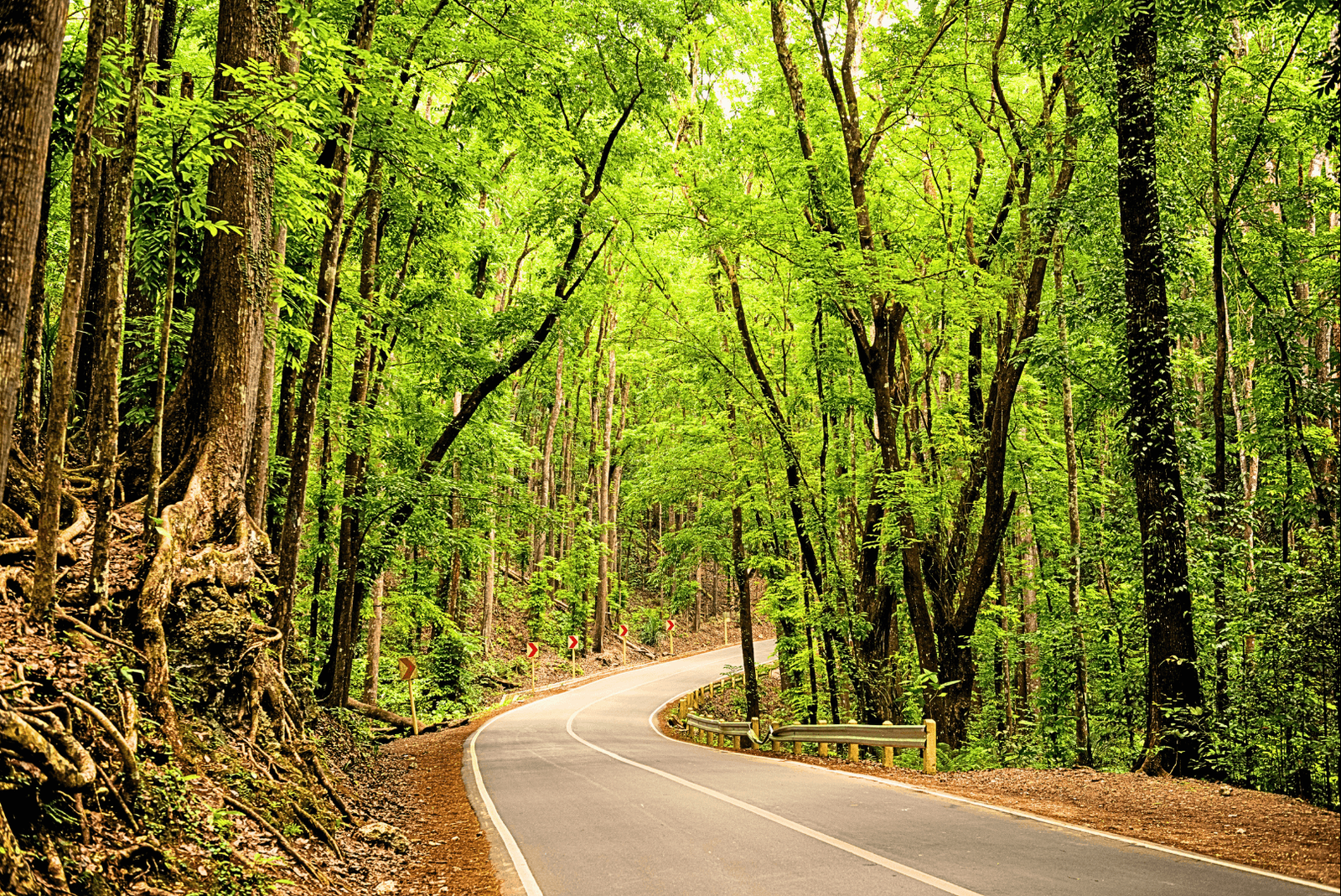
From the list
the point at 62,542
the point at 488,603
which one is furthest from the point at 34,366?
the point at 488,603

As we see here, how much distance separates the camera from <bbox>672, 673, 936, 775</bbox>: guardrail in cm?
1266

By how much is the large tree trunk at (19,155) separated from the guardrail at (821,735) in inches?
465

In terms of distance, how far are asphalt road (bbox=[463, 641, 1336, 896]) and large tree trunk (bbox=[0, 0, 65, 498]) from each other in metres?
5.43

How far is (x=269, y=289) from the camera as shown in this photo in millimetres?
9703

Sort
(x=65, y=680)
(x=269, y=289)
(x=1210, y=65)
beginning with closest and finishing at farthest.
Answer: (x=65, y=680)
(x=269, y=289)
(x=1210, y=65)

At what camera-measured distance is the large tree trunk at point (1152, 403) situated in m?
10.0

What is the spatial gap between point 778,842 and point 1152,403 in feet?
24.2

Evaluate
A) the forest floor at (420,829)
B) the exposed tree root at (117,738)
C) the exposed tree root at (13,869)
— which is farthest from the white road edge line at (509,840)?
the exposed tree root at (13,869)

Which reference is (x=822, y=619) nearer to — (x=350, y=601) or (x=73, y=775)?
(x=350, y=601)

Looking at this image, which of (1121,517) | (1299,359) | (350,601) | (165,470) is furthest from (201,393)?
(1299,359)

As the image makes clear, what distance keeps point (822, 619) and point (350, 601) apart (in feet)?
32.9

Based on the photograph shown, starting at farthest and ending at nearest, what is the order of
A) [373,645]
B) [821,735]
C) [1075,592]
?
[373,645] → [1075,592] → [821,735]

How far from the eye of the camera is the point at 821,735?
50.3ft

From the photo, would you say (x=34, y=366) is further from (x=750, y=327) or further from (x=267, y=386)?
(x=750, y=327)
